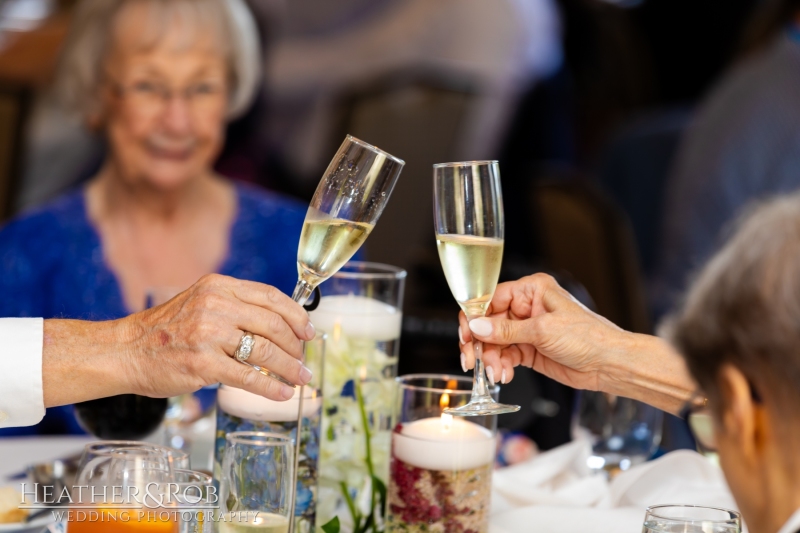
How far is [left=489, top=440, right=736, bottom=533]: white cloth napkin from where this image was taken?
1.38m

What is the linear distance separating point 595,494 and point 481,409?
301mm

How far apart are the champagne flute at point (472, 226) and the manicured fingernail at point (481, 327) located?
0.19 feet

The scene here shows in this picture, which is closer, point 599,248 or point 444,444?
point 444,444

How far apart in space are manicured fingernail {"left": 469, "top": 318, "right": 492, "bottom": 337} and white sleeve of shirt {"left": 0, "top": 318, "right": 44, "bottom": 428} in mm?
600

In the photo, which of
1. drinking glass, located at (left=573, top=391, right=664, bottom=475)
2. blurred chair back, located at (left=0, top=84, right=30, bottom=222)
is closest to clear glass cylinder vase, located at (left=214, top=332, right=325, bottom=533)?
drinking glass, located at (left=573, top=391, right=664, bottom=475)

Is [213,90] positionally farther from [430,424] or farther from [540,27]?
[540,27]

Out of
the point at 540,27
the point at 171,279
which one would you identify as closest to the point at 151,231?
the point at 171,279

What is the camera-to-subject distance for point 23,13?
5367 millimetres

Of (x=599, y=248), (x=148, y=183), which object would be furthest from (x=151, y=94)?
(x=599, y=248)

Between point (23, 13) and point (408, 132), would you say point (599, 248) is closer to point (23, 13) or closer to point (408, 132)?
point (408, 132)

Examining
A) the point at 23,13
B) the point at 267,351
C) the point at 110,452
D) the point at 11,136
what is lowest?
the point at 110,452

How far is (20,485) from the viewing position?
64.1 inches

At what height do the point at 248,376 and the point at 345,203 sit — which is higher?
the point at 345,203

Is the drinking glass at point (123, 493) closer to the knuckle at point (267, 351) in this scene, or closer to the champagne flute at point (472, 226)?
the knuckle at point (267, 351)
